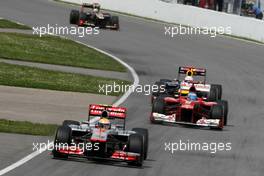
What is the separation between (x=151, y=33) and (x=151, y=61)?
37.9ft

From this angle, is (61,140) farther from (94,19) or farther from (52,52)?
(94,19)

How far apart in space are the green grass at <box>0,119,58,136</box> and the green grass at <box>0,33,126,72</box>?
46.2 feet

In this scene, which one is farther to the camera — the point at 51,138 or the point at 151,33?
the point at 151,33

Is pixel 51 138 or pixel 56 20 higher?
pixel 56 20

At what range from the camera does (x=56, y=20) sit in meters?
52.2

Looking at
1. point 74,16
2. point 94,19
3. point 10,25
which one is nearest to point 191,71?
point 10,25

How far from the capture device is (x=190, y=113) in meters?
22.9

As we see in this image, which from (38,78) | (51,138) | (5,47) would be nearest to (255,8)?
(5,47)

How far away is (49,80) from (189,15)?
2613 centimetres

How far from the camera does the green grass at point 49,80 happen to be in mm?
28156

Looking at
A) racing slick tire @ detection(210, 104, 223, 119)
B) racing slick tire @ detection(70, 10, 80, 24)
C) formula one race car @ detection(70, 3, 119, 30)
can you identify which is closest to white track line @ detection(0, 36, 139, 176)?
racing slick tire @ detection(210, 104, 223, 119)

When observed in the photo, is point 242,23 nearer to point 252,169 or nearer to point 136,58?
point 136,58
